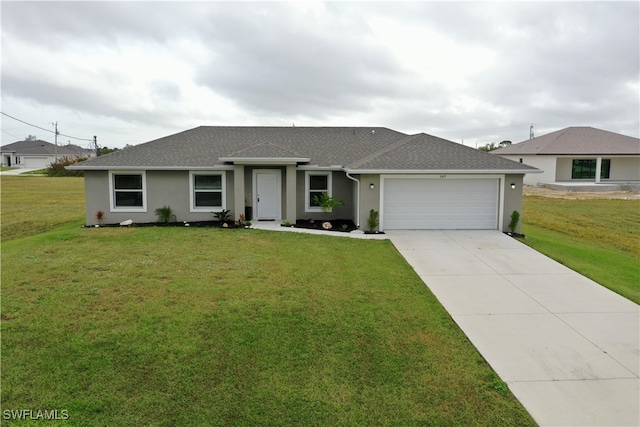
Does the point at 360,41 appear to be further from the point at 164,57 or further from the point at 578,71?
the point at 578,71

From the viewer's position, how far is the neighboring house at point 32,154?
70.4 m

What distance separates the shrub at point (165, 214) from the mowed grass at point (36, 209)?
511 centimetres

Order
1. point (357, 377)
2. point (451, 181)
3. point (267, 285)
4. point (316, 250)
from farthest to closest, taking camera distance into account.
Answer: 1. point (451, 181)
2. point (316, 250)
3. point (267, 285)
4. point (357, 377)

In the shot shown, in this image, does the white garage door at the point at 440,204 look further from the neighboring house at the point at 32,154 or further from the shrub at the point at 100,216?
the neighboring house at the point at 32,154

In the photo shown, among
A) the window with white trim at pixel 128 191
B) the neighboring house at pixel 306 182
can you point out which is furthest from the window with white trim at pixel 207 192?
the window with white trim at pixel 128 191

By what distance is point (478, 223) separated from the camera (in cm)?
1459

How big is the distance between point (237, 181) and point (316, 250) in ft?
18.2

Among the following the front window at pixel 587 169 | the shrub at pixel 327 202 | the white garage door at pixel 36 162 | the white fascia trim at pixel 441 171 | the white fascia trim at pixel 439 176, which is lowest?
the shrub at pixel 327 202

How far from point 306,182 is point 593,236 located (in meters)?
11.2

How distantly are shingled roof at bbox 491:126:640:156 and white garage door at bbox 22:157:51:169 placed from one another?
7484 cm

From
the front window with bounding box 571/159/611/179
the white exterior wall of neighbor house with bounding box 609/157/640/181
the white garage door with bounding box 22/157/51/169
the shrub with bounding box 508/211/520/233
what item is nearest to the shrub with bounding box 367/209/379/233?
the shrub with bounding box 508/211/520/233

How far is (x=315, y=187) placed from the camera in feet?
53.9

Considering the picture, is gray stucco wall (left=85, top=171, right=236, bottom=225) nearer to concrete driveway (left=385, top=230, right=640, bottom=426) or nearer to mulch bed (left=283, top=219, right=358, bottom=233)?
mulch bed (left=283, top=219, right=358, bottom=233)

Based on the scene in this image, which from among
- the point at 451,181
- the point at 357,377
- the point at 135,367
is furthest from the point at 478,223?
the point at 135,367
